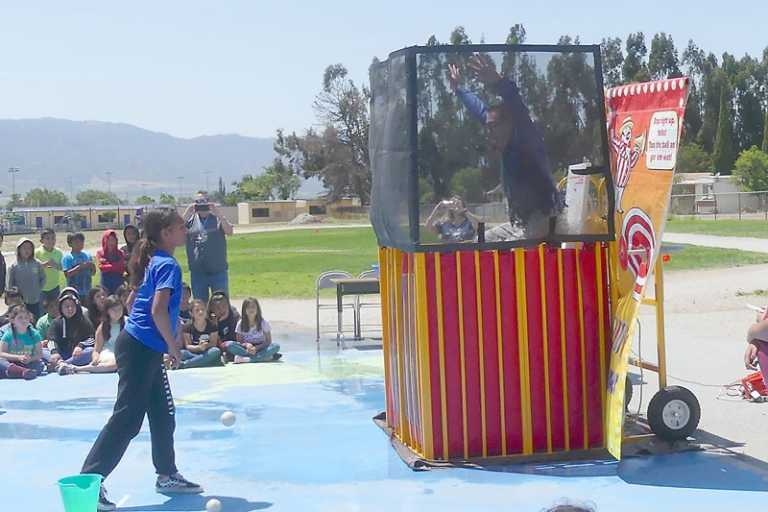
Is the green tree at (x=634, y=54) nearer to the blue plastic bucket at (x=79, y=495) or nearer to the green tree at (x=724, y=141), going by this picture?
the green tree at (x=724, y=141)

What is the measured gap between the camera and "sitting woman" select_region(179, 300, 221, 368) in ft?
36.7

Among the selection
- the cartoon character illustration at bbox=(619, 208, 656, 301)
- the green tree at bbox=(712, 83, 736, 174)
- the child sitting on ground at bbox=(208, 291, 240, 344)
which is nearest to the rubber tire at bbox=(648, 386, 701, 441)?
the cartoon character illustration at bbox=(619, 208, 656, 301)

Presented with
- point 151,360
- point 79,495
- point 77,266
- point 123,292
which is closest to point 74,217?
point 77,266

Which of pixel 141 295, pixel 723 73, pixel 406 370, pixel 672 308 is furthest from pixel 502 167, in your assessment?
pixel 723 73

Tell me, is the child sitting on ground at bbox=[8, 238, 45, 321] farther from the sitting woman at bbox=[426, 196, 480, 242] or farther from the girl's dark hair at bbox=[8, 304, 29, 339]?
the sitting woman at bbox=[426, 196, 480, 242]

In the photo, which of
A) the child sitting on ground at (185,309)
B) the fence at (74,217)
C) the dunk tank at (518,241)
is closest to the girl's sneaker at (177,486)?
the dunk tank at (518,241)

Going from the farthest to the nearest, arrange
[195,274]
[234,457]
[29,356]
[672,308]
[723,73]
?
[723,73], [672,308], [195,274], [29,356], [234,457]

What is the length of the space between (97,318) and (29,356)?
34.5 inches

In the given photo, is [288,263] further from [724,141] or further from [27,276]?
[724,141]

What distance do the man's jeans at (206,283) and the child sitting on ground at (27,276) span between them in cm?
195

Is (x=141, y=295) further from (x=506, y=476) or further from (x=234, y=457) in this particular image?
(x=506, y=476)

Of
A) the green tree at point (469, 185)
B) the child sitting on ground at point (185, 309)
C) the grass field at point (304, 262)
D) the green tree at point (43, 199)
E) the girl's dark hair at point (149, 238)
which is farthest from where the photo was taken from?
the green tree at point (43, 199)

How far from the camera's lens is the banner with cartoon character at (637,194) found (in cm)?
649

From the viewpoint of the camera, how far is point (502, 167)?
22.4 feet
